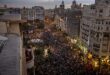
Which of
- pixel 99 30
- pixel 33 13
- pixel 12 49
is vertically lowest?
pixel 33 13

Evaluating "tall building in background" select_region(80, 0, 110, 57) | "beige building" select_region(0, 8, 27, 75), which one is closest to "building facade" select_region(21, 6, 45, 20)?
"tall building in background" select_region(80, 0, 110, 57)

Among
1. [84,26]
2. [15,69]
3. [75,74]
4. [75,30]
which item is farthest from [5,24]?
[75,30]

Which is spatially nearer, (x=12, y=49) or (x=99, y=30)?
(x=12, y=49)

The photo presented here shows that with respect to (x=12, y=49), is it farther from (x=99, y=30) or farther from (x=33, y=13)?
(x=33, y=13)

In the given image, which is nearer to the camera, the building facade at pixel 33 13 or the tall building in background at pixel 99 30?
the tall building in background at pixel 99 30

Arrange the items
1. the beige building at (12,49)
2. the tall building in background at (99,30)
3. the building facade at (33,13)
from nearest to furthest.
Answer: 1. the beige building at (12,49)
2. the tall building in background at (99,30)
3. the building facade at (33,13)

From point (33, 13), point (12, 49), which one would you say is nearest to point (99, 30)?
point (12, 49)

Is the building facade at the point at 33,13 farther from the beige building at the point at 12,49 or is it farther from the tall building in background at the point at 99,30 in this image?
the beige building at the point at 12,49

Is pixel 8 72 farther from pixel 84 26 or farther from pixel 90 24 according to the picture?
pixel 84 26

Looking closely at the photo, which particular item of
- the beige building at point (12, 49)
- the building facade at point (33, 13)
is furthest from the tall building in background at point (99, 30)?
the building facade at point (33, 13)

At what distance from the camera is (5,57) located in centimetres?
742

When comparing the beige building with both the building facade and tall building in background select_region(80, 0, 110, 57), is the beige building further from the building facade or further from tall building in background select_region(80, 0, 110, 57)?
the building facade

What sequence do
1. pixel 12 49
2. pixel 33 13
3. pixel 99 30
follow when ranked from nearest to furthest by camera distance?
pixel 12 49 → pixel 99 30 → pixel 33 13

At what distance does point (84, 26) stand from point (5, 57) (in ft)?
151
